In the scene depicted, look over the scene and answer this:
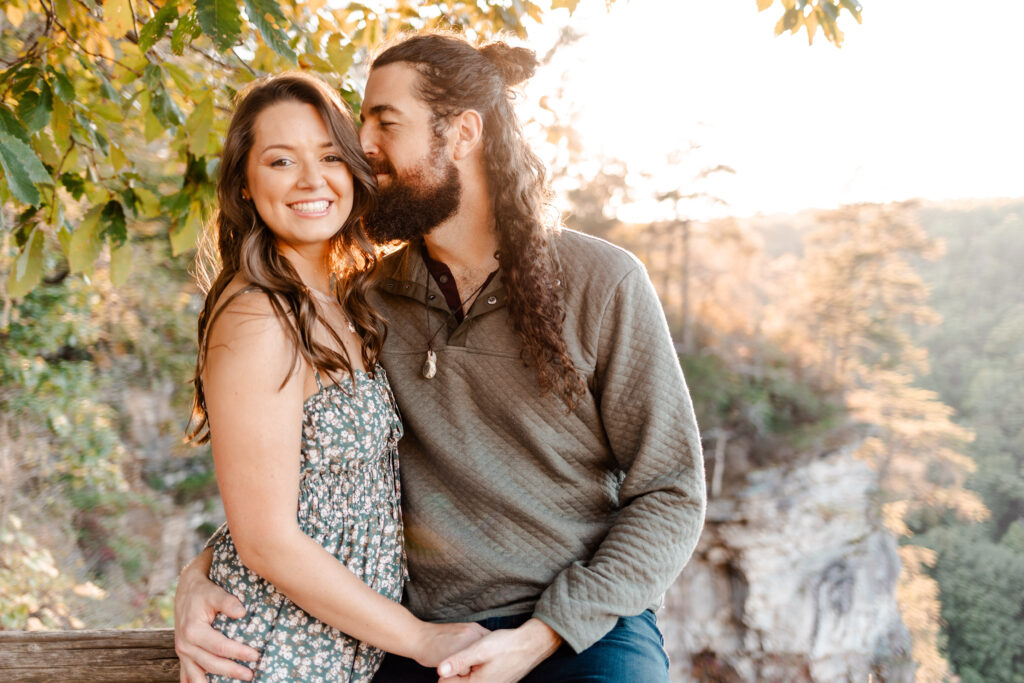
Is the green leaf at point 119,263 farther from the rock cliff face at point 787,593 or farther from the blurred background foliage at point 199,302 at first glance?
the rock cliff face at point 787,593

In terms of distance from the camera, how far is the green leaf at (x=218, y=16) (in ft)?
4.03

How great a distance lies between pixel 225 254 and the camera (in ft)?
5.10

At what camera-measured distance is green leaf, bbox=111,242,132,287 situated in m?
1.92

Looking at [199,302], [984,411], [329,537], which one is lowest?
[984,411]

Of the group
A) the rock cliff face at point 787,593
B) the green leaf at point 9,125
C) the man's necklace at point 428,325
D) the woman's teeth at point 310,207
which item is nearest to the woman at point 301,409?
the woman's teeth at point 310,207

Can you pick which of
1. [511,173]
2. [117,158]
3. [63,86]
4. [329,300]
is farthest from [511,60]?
[117,158]

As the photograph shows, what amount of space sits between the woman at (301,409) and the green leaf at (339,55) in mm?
371

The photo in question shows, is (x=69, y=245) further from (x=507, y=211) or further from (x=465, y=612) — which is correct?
(x=465, y=612)

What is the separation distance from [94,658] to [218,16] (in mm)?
1390

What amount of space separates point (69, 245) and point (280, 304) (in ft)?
3.03

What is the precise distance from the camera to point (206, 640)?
1374 millimetres

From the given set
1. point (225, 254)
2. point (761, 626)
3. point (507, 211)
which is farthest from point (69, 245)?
point (761, 626)

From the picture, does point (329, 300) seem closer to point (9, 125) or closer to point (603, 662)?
point (9, 125)

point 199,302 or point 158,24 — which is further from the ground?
point 158,24
